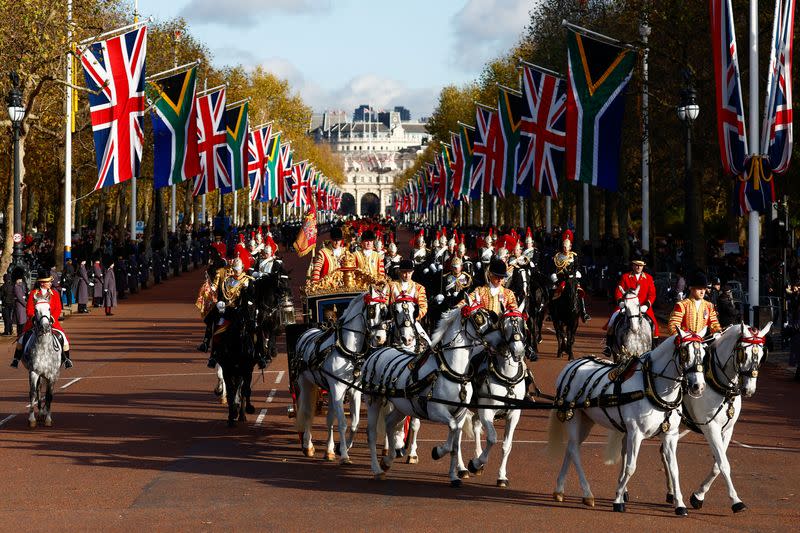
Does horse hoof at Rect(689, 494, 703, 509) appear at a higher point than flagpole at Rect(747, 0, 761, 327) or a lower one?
lower

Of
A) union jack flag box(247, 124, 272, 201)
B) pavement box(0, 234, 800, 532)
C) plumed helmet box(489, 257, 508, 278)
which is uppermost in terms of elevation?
union jack flag box(247, 124, 272, 201)

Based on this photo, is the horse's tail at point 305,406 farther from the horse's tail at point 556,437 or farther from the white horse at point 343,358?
the horse's tail at point 556,437

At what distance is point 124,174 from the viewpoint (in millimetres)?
30938

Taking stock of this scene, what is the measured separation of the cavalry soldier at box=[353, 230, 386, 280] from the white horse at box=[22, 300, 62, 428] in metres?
4.35

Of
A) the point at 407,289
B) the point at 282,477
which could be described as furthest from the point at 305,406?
the point at 407,289

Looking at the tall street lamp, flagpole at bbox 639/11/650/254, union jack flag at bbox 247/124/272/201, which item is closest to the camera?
the tall street lamp

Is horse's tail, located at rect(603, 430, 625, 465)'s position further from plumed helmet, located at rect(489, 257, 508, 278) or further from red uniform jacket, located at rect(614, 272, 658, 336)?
red uniform jacket, located at rect(614, 272, 658, 336)

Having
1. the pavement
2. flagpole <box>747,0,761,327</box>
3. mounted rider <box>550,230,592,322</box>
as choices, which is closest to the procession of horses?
the pavement

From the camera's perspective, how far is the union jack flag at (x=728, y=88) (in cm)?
2344

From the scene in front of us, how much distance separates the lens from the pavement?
11.2 meters

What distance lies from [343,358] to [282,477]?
1754mm

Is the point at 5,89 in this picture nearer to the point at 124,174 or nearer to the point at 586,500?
the point at 124,174

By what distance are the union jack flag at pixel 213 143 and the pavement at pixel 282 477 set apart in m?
21.5

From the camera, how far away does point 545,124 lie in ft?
122
